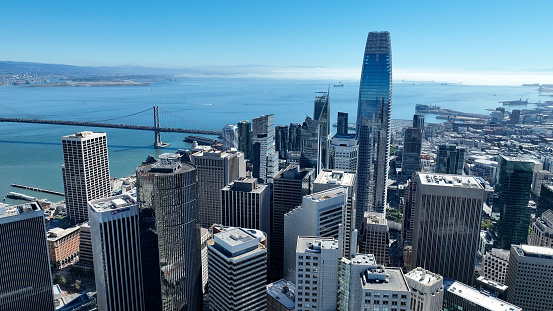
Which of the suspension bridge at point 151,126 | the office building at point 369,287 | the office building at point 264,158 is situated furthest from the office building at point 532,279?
the suspension bridge at point 151,126

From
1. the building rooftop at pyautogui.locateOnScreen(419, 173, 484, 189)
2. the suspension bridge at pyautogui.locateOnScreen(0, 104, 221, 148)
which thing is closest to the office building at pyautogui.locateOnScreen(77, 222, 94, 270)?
the building rooftop at pyautogui.locateOnScreen(419, 173, 484, 189)

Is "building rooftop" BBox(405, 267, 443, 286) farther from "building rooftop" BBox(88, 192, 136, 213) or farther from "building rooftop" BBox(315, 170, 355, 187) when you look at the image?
"building rooftop" BBox(88, 192, 136, 213)

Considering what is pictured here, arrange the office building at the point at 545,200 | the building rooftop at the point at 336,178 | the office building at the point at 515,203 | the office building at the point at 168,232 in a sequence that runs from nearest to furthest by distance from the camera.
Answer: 1. the office building at the point at 168,232
2. the building rooftop at the point at 336,178
3. the office building at the point at 515,203
4. the office building at the point at 545,200

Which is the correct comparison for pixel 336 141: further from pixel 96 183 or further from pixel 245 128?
pixel 96 183

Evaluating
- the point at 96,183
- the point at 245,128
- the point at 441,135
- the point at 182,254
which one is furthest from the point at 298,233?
the point at 441,135

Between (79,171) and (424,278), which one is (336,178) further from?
(79,171)

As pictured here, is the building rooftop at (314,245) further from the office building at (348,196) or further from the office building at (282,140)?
the office building at (282,140)
